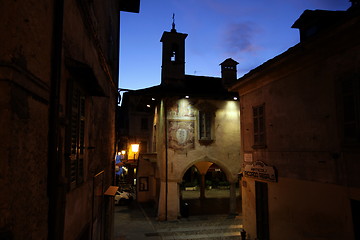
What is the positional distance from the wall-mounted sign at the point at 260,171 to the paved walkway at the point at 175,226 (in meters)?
4.16

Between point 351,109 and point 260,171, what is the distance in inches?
209

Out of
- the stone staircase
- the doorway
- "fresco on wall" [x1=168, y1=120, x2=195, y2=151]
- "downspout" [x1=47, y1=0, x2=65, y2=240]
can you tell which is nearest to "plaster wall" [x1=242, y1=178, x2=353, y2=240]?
the doorway

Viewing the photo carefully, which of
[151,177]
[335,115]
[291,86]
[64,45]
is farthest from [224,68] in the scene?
[64,45]

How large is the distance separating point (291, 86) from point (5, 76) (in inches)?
398

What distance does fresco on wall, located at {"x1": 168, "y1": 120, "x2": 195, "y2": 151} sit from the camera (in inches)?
770

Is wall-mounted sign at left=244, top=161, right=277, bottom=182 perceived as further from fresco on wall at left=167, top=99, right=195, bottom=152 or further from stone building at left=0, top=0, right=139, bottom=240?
stone building at left=0, top=0, right=139, bottom=240

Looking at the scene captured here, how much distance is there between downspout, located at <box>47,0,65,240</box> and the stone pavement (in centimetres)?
1191

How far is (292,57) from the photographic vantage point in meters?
9.93

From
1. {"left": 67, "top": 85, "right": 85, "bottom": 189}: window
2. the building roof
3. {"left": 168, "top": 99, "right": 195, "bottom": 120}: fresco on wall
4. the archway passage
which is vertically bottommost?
the archway passage

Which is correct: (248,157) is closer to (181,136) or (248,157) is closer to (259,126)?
(259,126)

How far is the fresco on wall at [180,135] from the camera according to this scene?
19.5 m

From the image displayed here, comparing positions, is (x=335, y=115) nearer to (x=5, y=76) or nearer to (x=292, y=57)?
(x=292, y=57)

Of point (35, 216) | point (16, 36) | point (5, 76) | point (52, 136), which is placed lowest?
point (35, 216)

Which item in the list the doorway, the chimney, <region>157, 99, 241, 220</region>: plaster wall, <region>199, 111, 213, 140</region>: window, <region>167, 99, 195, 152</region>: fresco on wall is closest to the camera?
the doorway
